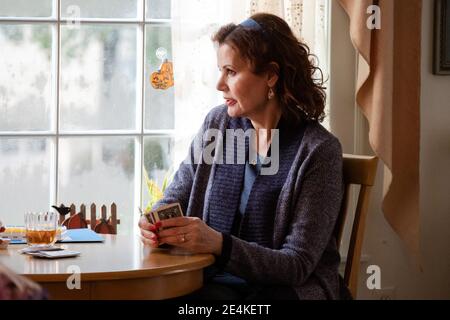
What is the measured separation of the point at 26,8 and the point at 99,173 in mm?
700

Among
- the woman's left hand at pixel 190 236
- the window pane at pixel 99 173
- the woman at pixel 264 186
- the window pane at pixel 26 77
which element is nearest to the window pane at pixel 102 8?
the window pane at pixel 26 77

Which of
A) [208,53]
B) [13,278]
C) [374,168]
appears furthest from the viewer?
[208,53]

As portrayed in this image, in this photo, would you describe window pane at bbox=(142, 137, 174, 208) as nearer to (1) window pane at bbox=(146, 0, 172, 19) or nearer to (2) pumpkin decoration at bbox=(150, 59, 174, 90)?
(2) pumpkin decoration at bbox=(150, 59, 174, 90)

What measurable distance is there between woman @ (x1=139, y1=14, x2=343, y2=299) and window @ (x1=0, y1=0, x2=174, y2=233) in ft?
2.01

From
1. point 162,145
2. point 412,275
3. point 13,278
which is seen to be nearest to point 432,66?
point 412,275

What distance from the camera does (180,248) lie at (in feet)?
7.06

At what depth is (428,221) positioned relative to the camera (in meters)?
3.29

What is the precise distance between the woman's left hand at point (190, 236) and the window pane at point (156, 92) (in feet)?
3.67

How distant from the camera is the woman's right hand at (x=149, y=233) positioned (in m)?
2.14

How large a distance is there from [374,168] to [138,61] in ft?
3.82

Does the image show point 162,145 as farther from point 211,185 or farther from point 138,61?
point 211,185

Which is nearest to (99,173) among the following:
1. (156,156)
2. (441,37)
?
(156,156)

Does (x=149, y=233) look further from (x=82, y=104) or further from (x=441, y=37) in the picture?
(x=441, y=37)

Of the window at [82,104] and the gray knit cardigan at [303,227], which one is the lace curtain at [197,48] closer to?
the window at [82,104]
